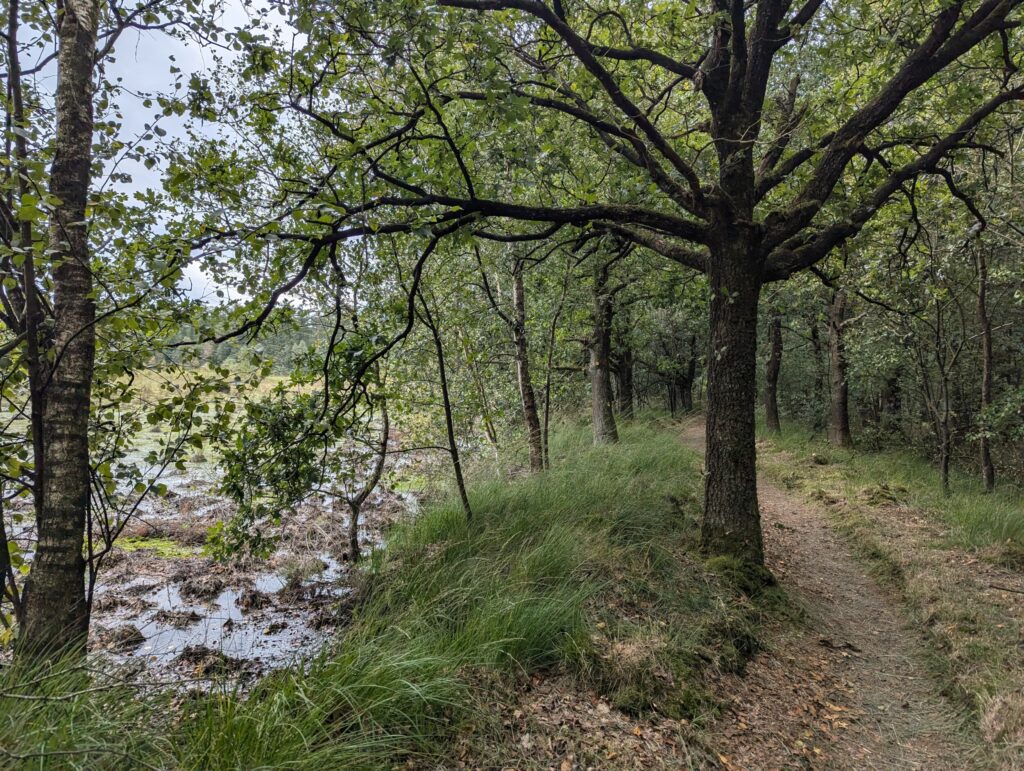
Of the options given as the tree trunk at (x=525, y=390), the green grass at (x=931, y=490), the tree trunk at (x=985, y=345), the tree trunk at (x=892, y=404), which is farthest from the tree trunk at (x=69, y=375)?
the tree trunk at (x=892, y=404)

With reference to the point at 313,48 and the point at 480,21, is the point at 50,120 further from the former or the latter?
the point at 480,21

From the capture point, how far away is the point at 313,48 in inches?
154

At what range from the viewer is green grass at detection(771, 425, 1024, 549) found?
664cm

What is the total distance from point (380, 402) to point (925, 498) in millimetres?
9123

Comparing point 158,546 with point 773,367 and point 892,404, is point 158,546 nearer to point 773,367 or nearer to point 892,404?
point 773,367

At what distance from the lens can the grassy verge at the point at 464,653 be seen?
230 cm

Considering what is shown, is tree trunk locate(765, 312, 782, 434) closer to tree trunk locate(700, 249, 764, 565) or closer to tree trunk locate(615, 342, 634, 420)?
tree trunk locate(615, 342, 634, 420)

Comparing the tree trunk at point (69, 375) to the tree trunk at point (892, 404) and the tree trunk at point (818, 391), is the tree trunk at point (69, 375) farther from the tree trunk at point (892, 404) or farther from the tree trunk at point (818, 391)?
the tree trunk at point (818, 391)

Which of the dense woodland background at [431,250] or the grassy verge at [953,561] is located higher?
the dense woodland background at [431,250]

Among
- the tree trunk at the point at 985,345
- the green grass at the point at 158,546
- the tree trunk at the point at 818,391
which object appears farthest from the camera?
the tree trunk at the point at 818,391

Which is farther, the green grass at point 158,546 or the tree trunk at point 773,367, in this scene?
the tree trunk at point 773,367

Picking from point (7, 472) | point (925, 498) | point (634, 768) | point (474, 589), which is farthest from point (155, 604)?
point (925, 498)

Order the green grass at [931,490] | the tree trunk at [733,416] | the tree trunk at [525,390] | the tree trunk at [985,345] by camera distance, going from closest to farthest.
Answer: the tree trunk at [733,416] → the green grass at [931,490] → the tree trunk at [985,345] → the tree trunk at [525,390]

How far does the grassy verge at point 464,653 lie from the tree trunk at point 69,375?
0.65 meters
